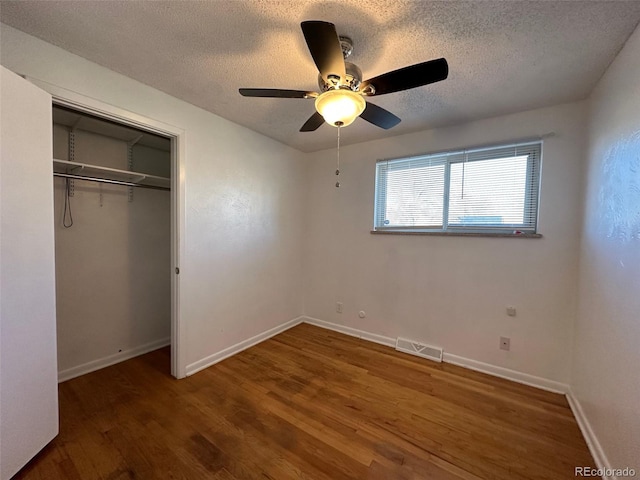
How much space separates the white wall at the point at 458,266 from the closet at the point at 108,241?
1841mm

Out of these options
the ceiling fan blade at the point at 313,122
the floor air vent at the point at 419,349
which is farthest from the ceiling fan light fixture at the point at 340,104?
the floor air vent at the point at 419,349

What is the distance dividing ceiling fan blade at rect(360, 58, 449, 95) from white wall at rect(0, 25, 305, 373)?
4.60ft

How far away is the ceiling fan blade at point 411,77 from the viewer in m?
1.16

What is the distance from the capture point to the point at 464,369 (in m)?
2.44

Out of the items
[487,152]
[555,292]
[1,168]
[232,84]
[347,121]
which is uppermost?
[232,84]

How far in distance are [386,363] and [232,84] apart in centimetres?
→ 282

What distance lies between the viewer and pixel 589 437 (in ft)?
5.19

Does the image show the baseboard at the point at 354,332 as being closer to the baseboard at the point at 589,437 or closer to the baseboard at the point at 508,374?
the baseboard at the point at 508,374

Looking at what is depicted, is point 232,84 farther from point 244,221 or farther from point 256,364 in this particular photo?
point 256,364

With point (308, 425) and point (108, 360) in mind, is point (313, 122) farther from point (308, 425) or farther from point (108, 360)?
point (108, 360)

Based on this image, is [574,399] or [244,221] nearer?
[574,399]

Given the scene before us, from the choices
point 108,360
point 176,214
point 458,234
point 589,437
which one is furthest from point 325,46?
point 108,360

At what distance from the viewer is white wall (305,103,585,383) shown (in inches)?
81.9

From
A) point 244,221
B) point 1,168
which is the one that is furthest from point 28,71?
point 244,221
